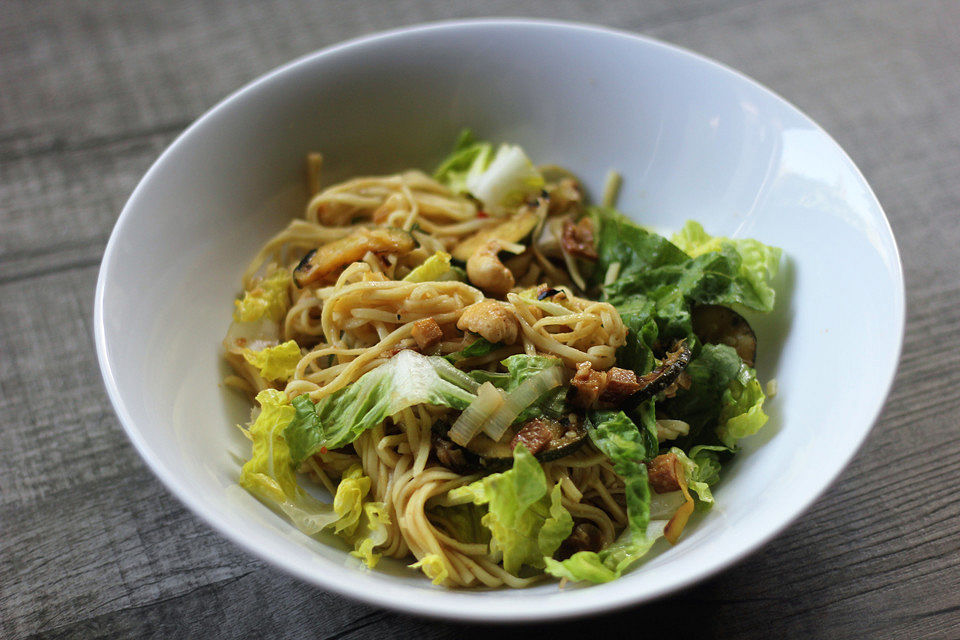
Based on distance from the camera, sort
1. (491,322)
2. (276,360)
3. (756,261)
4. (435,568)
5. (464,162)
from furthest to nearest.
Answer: (464,162)
(756,261)
(276,360)
(491,322)
(435,568)

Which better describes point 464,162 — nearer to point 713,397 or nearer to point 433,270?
point 433,270

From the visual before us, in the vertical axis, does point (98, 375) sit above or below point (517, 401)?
below

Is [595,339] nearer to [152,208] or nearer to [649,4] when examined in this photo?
[152,208]

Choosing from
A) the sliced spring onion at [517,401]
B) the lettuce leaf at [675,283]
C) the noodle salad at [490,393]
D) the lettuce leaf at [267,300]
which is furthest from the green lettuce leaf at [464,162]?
the sliced spring onion at [517,401]

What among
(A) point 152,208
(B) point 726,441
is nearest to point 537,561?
(B) point 726,441

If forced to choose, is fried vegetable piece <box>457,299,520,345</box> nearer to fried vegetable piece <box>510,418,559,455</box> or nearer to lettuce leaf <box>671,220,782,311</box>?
fried vegetable piece <box>510,418,559,455</box>

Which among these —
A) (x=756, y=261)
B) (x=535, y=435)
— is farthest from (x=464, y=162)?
(x=535, y=435)
